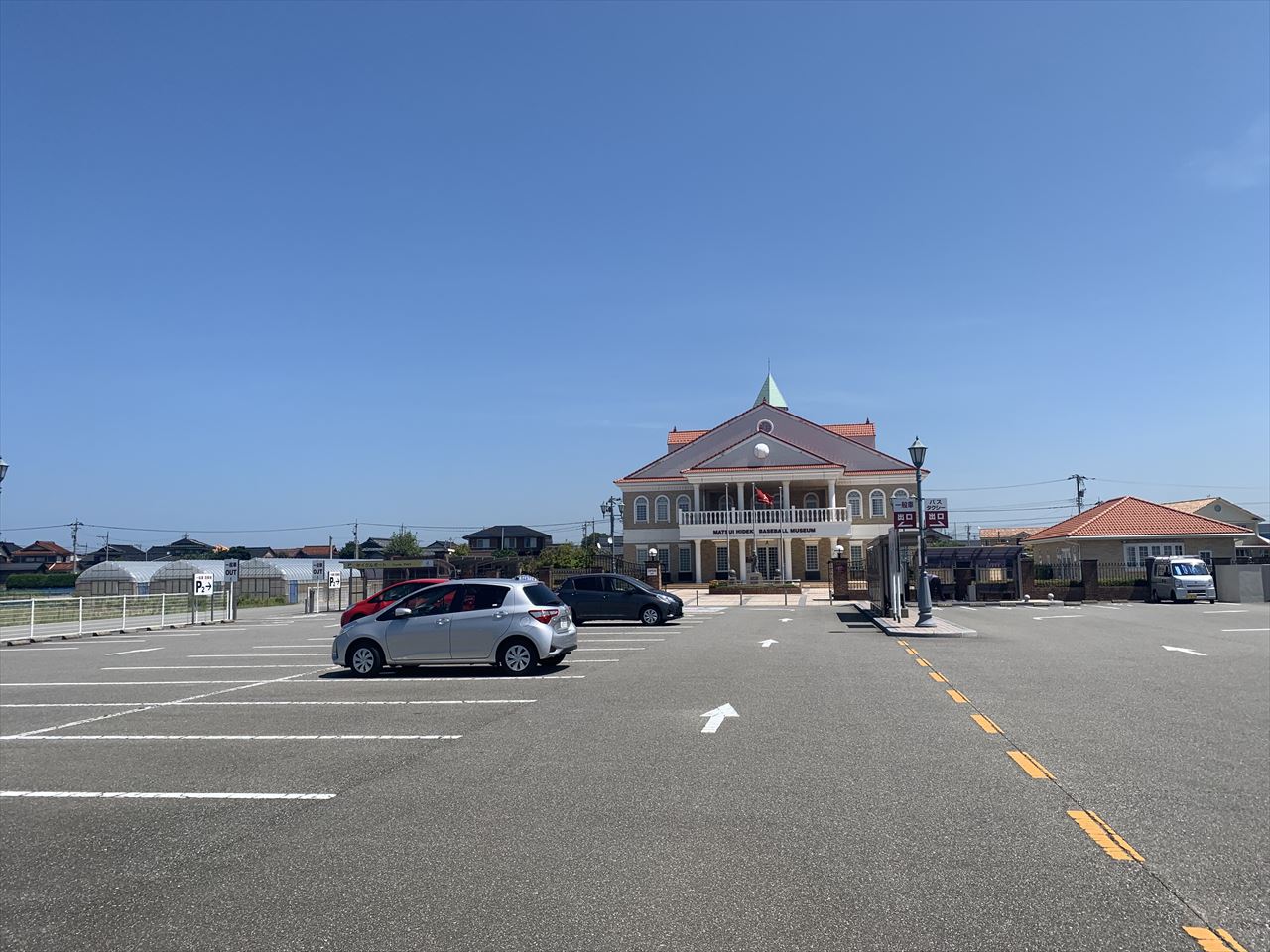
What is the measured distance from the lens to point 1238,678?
15094mm

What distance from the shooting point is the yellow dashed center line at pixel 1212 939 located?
4.59 metres

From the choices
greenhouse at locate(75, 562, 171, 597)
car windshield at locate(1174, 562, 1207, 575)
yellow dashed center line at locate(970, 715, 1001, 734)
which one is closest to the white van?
car windshield at locate(1174, 562, 1207, 575)

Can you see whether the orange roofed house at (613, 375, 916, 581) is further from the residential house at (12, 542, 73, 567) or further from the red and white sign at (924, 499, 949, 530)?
the residential house at (12, 542, 73, 567)

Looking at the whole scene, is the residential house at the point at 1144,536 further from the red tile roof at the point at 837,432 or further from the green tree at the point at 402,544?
the green tree at the point at 402,544

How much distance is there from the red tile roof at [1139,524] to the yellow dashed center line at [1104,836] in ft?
175

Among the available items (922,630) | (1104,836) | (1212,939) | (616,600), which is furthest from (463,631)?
(616,600)

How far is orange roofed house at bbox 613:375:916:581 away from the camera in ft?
194

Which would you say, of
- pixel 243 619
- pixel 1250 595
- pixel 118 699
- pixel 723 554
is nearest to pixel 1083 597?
pixel 1250 595

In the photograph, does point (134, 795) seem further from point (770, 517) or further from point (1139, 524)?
point (1139, 524)

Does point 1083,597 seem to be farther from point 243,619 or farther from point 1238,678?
point 243,619

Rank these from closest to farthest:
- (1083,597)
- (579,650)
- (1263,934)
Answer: (1263,934) → (579,650) → (1083,597)

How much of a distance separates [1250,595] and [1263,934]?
4155 cm

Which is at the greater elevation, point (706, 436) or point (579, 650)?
point (706, 436)

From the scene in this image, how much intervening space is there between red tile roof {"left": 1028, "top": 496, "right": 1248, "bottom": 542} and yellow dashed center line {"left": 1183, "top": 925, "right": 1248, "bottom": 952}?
55.3 m
